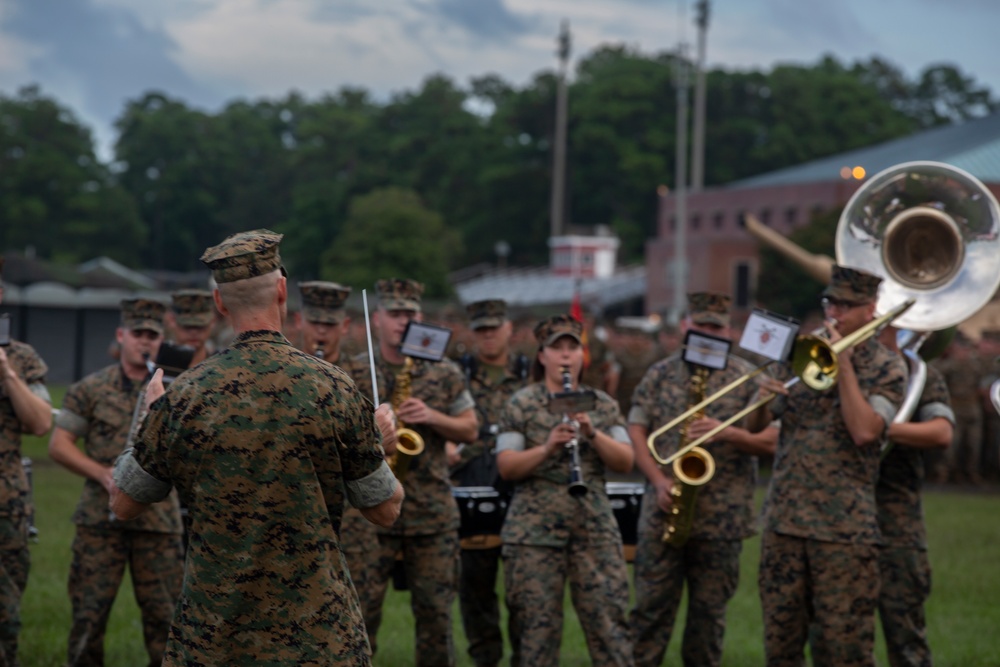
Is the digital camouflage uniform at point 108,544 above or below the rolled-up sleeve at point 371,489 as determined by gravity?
below

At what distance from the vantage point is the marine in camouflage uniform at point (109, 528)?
27.9 ft

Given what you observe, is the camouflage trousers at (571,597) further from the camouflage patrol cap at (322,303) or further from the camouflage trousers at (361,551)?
the camouflage patrol cap at (322,303)

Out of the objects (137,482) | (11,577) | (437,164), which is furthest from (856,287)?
(437,164)

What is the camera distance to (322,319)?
8625 mm

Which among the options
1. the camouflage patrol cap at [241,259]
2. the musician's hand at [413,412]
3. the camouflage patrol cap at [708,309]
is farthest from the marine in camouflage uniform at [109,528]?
the camouflage patrol cap at [241,259]

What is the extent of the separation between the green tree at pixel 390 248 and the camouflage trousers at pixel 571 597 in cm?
6295

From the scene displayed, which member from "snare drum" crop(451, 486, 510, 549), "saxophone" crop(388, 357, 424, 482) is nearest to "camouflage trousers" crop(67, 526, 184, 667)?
"saxophone" crop(388, 357, 424, 482)

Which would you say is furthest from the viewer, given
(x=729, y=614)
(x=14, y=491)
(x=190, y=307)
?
(x=729, y=614)

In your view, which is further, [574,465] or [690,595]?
[690,595]

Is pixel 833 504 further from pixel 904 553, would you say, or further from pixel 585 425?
pixel 585 425

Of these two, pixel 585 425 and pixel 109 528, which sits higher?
pixel 585 425

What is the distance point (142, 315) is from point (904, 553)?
481cm

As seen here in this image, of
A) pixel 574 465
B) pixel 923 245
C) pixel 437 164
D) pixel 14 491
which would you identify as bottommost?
pixel 14 491

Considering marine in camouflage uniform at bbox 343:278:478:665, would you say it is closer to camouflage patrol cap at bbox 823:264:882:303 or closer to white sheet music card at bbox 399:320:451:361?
white sheet music card at bbox 399:320:451:361
